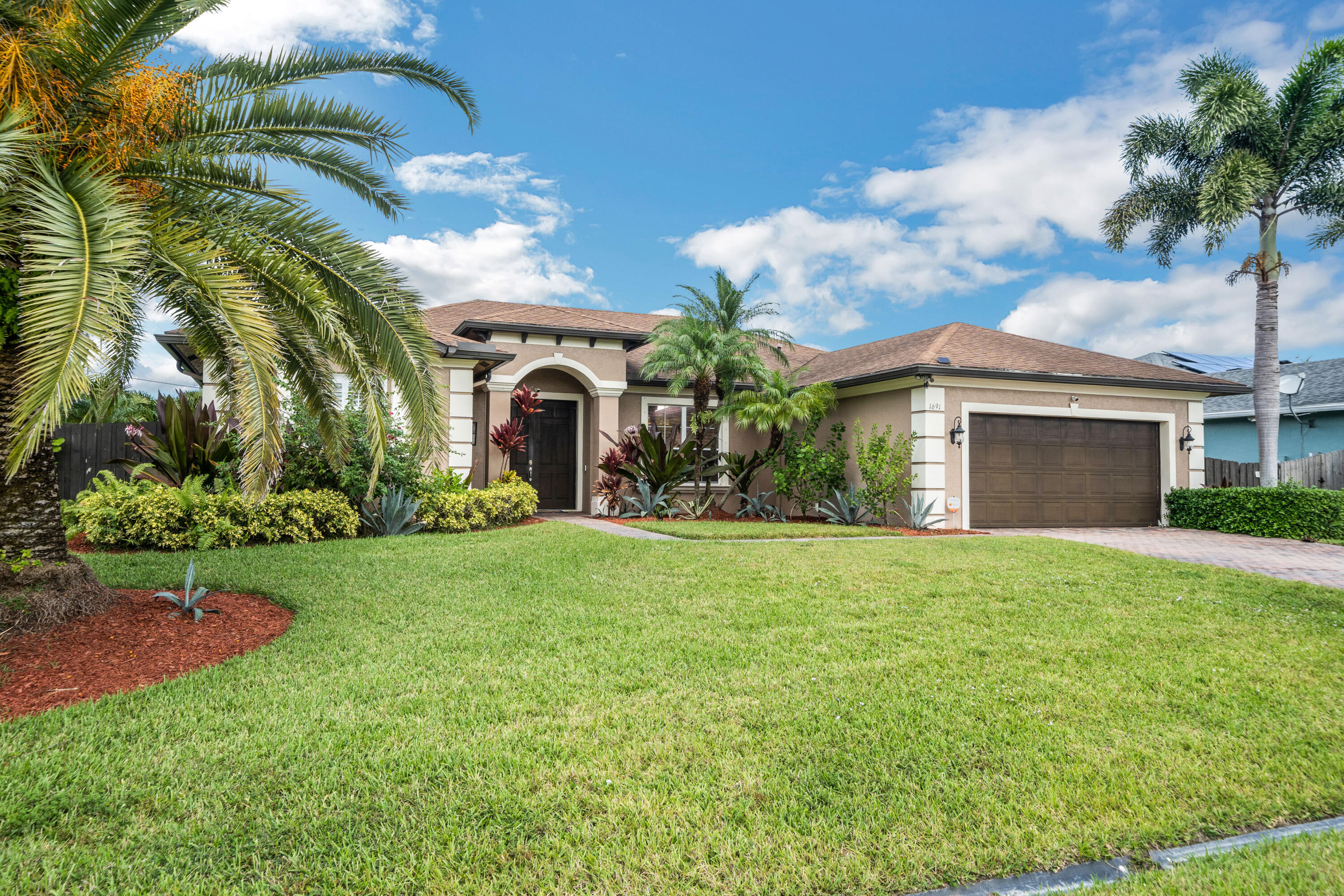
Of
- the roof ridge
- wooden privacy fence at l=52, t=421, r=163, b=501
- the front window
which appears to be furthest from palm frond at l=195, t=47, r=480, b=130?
the front window

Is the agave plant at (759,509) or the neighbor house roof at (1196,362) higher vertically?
the neighbor house roof at (1196,362)

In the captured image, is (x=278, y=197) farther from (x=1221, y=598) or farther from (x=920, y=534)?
(x=920, y=534)

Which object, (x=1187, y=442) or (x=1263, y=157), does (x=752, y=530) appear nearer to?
(x=1187, y=442)

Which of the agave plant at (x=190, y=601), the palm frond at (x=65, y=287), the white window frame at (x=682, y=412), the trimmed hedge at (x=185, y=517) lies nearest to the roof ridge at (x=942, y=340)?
the white window frame at (x=682, y=412)

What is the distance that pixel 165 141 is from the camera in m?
5.18

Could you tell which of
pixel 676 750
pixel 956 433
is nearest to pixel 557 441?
pixel 956 433

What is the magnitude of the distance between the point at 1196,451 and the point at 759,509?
367 inches

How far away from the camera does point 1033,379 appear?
1359cm

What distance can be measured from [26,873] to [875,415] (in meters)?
13.9

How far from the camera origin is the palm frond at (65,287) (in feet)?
11.6

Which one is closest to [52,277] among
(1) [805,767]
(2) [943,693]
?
(1) [805,767]

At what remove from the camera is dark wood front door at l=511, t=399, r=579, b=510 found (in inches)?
631

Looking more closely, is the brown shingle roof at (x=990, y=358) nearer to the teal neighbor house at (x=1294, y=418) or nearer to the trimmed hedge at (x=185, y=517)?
the teal neighbor house at (x=1294, y=418)

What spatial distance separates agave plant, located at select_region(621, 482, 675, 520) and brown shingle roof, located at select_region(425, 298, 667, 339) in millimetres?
3272
